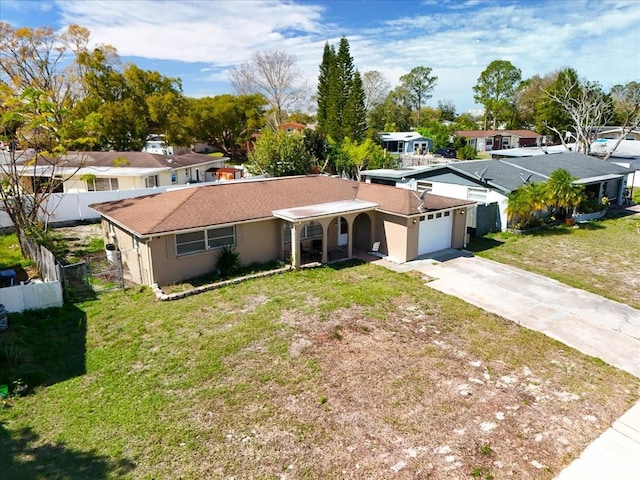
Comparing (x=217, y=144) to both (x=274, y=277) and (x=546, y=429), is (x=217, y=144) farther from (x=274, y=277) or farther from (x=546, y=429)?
(x=546, y=429)

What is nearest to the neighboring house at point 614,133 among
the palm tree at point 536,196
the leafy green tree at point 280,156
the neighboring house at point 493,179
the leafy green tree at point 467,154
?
the leafy green tree at point 467,154

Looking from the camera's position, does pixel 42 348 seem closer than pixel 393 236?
Yes

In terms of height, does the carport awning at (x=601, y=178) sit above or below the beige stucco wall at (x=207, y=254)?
above

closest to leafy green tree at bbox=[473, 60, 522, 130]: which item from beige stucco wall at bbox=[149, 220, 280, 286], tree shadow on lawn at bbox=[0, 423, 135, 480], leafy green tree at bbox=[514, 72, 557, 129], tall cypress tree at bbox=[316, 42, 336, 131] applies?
leafy green tree at bbox=[514, 72, 557, 129]

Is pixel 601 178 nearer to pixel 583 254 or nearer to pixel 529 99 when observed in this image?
pixel 583 254

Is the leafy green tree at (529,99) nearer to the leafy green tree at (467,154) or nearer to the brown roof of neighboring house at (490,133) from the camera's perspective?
the brown roof of neighboring house at (490,133)

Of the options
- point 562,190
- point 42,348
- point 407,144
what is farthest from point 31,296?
point 407,144

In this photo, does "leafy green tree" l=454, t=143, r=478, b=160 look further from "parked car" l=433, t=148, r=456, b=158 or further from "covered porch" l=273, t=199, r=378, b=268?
"covered porch" l=273, t=199, r=378, b=268
